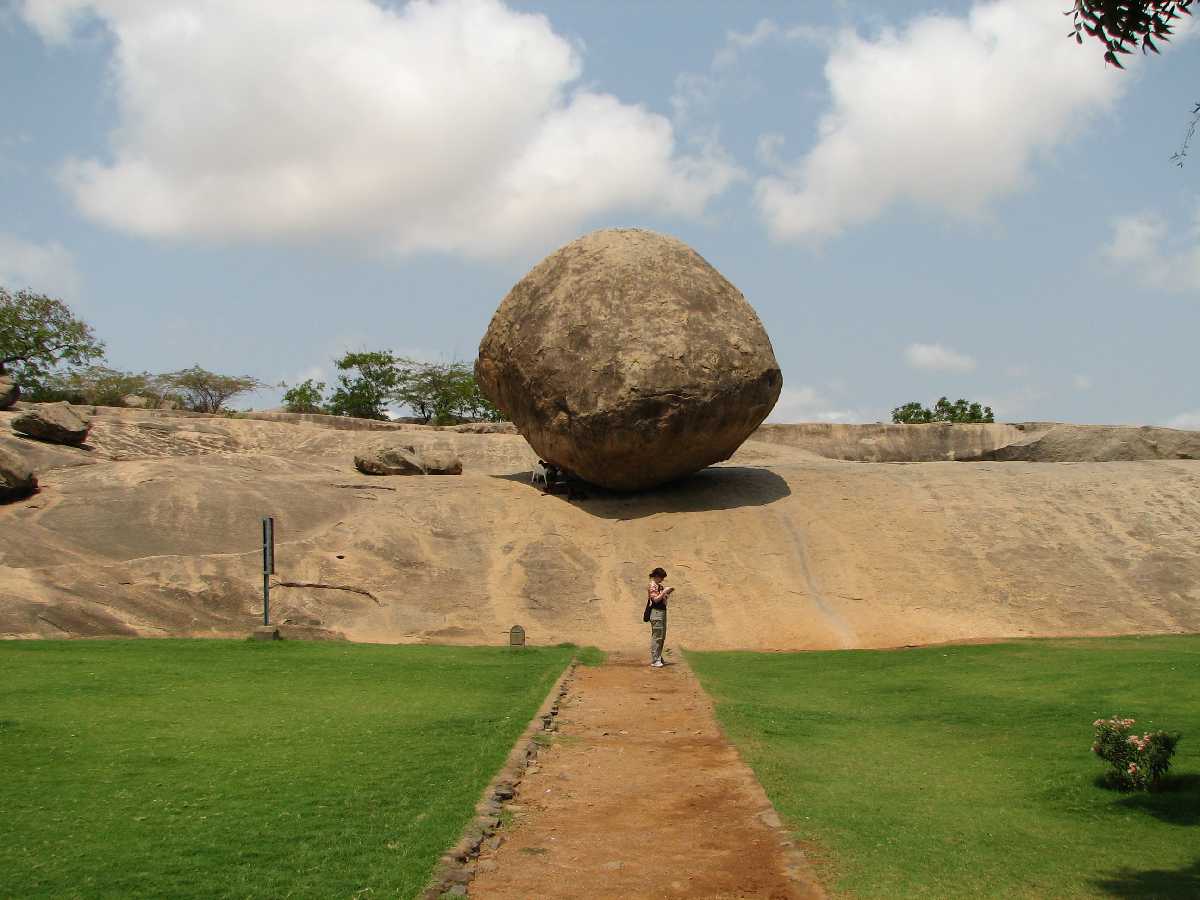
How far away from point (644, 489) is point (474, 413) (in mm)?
26174

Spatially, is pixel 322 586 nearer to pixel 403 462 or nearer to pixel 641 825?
pixel 403 462

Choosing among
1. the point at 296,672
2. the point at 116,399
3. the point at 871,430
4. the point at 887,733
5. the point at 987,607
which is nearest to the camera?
the point at 887,733

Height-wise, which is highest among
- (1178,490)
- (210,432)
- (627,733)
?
(210,432)

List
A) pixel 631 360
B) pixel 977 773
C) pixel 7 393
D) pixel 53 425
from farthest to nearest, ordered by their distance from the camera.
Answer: pixel 7 393, pixel 53 425, pixel 631 360, pixel 977 773

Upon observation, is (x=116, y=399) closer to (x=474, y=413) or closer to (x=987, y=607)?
(x=474, y=413)

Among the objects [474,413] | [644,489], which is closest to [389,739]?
[644,489]

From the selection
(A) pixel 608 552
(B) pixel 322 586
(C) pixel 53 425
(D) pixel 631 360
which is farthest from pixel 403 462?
(C) pixel 53 425

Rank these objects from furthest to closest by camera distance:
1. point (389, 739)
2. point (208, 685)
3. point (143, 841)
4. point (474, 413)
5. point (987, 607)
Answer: point (474, 413) < point (987, 607) < point (208, 685) < point (389, 739) < point (143, 841)

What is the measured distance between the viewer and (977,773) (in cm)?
680

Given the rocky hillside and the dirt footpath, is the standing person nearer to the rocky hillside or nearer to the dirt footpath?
the rocky hillside

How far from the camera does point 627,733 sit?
344 inches

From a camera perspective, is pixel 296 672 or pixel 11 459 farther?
pixel 11 459

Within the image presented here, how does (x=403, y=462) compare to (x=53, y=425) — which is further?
(x=403, y=462)

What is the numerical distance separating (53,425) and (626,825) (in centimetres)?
1942
